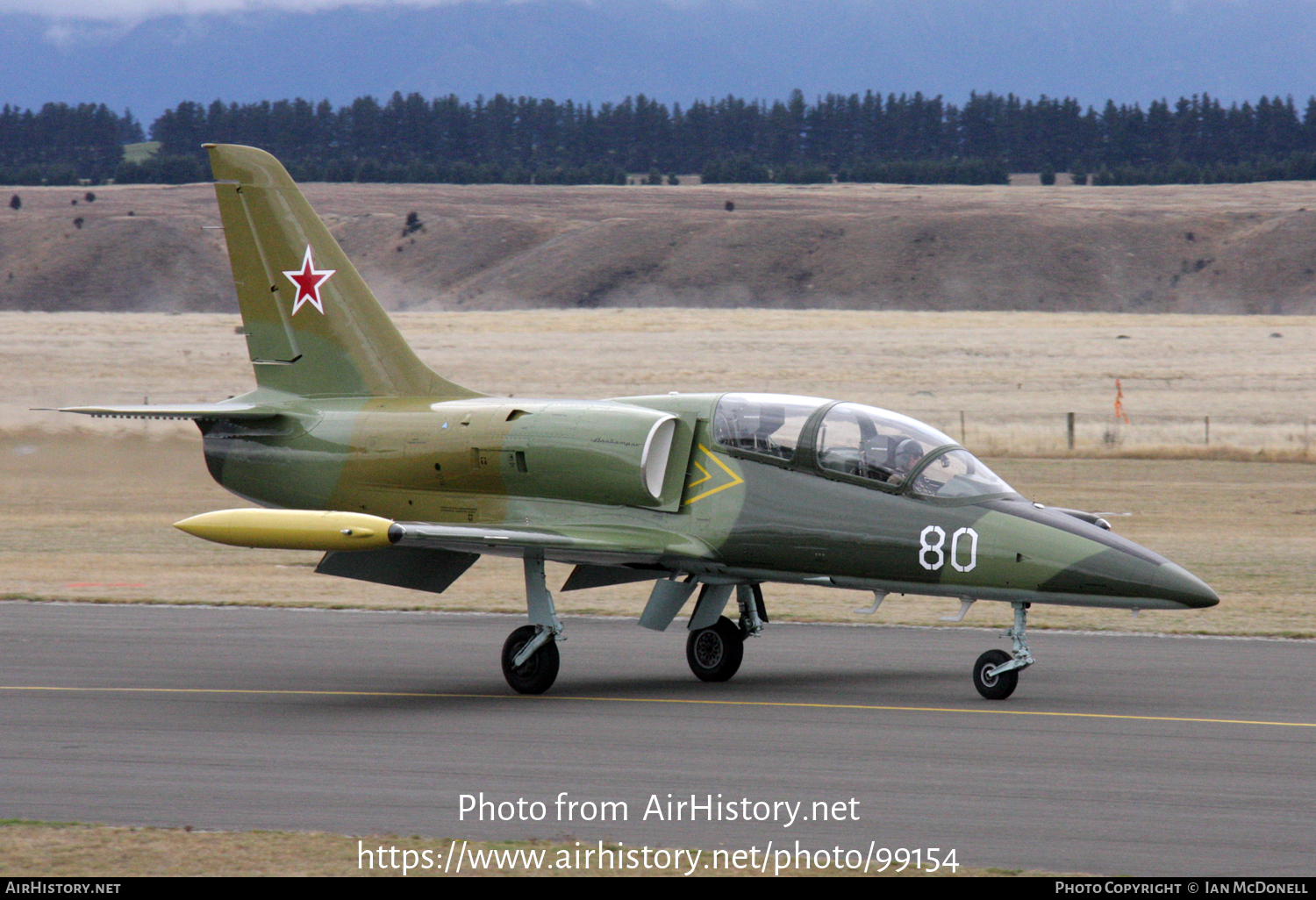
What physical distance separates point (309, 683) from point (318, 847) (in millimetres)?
6710

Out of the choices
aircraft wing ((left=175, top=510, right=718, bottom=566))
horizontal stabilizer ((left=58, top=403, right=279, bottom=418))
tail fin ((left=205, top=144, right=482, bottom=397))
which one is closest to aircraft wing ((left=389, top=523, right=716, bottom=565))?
aircraft wing ((left=175, top=510, right=718, bottom=566))

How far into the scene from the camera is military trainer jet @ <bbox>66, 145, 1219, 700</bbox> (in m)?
13.3

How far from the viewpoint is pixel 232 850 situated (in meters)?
8.72

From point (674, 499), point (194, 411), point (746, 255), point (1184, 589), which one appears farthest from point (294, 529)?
point (746, 255)

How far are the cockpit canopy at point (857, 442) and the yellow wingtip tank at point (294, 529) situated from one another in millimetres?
3571

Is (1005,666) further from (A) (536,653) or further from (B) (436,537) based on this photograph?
(B) (436,537)

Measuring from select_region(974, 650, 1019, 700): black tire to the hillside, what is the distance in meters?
118

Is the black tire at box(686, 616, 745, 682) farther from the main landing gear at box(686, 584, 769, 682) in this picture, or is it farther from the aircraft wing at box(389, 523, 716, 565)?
the aircraft wing at box(389, 523, 716, 565)

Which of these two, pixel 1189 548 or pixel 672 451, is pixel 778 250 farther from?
pixel 672 451

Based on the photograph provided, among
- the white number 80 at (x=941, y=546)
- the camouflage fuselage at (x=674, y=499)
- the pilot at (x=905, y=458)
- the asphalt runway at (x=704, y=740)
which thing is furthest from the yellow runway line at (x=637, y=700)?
the pilot at (x=905, y=458)

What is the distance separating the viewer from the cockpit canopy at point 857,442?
45.3 feet

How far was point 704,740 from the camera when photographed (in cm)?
1217

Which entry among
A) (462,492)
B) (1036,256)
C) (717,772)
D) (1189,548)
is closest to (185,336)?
(1189,548)

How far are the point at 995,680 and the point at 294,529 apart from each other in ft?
19.8
